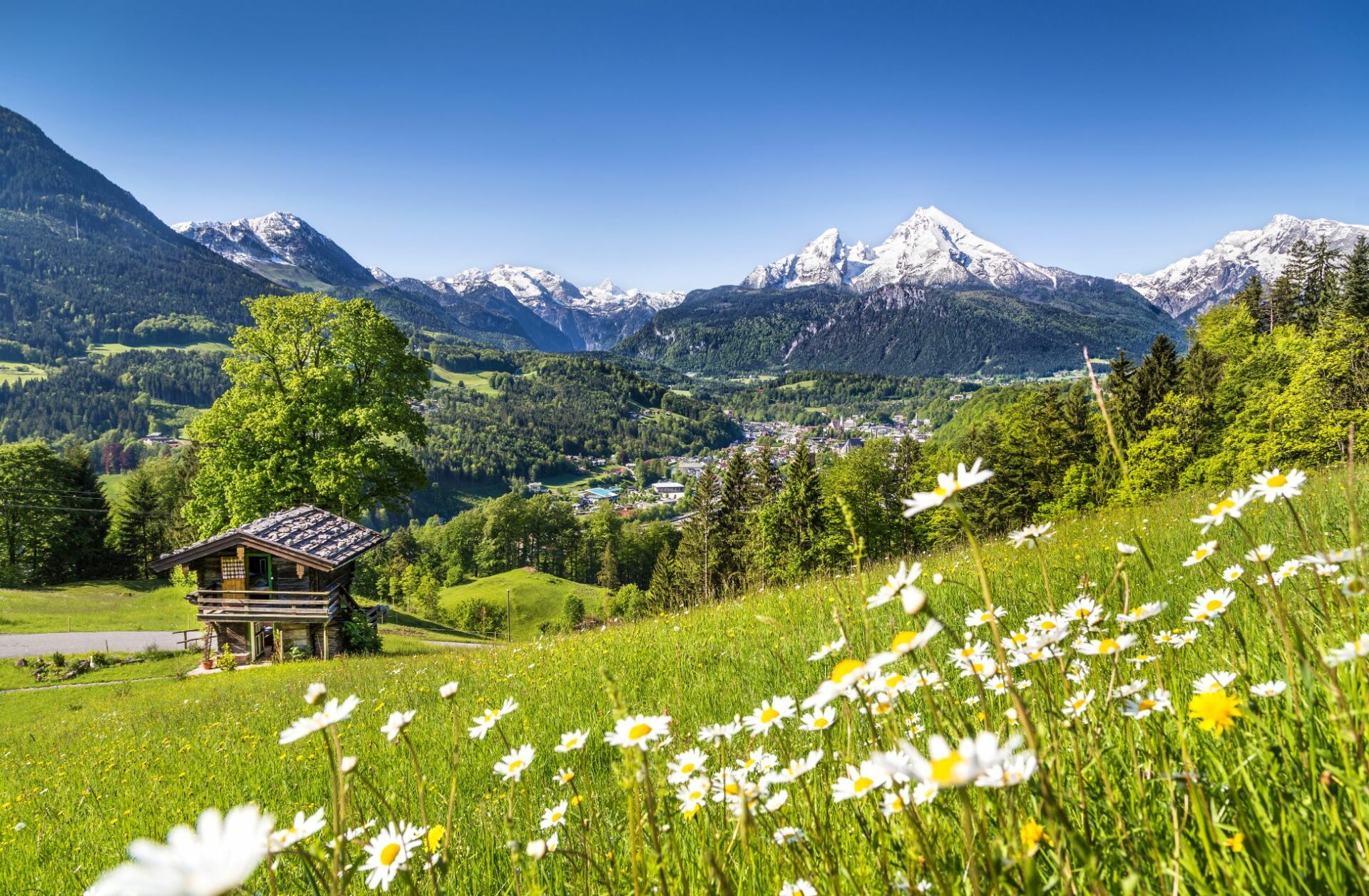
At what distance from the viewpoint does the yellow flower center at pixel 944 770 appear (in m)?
0.53

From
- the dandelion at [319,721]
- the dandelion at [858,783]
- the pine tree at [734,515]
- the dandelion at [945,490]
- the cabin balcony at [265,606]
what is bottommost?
the pine tree at [734,515]

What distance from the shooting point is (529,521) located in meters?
94.1

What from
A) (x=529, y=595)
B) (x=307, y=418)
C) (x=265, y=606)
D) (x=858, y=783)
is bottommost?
(x=529, y=595)

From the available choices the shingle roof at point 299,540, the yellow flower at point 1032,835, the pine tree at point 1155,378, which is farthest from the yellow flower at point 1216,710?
the pine tree at point 1155,378

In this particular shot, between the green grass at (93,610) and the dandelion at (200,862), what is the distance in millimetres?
36284

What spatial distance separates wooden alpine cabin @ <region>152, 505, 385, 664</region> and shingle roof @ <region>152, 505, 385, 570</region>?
27mm

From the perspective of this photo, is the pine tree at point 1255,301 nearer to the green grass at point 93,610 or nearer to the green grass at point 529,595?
the green grass at point 529,595

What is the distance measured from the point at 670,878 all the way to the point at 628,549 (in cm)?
9070

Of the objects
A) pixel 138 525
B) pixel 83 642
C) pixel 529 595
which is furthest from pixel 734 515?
pixel 138 525

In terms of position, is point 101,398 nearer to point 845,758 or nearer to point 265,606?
point 265,606

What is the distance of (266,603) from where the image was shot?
20.3 m

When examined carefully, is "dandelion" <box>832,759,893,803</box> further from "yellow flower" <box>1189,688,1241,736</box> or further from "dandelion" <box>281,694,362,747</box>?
"dandelion" <box>281,694,362,747</box>

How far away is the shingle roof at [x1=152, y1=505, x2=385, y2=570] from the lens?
759 inches

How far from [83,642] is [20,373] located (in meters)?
213
